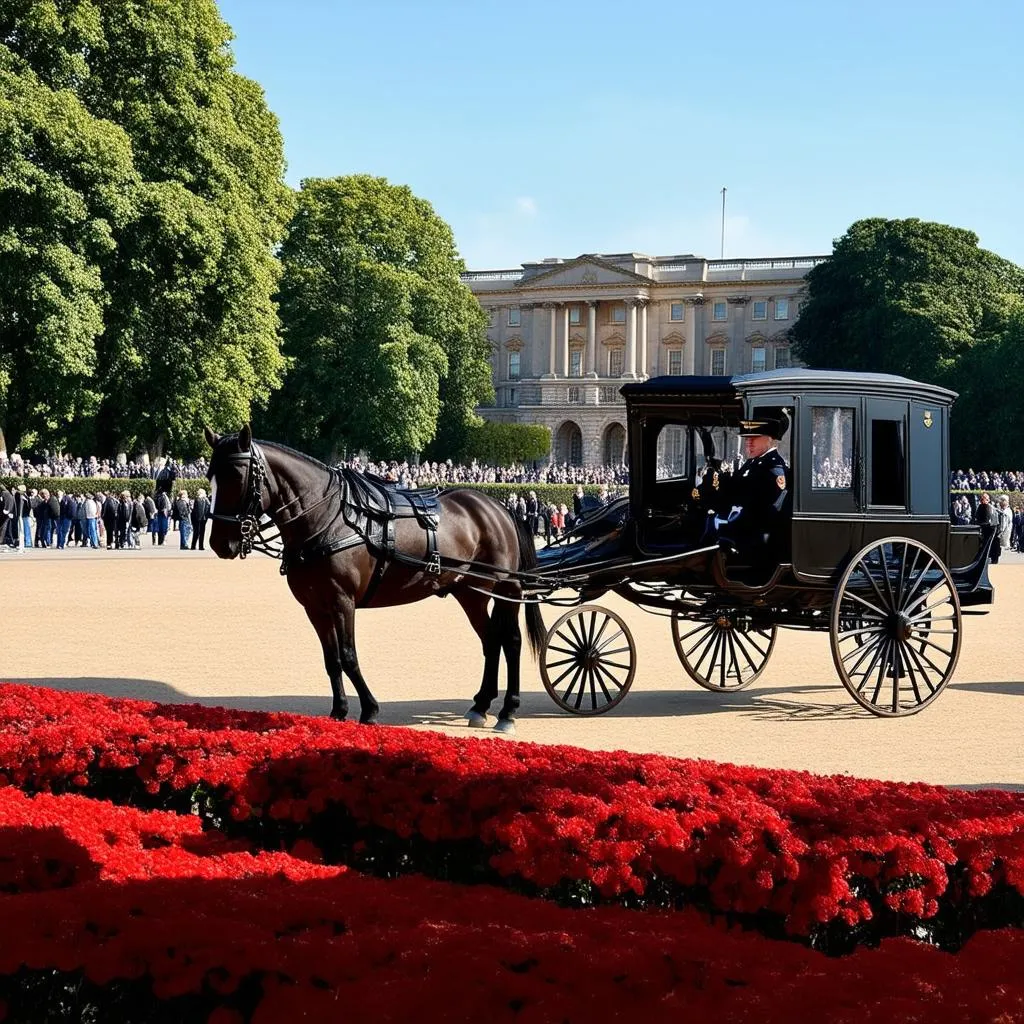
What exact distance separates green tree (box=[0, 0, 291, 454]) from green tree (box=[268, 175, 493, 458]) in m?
16.4

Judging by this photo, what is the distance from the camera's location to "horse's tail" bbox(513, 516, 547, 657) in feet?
34.5

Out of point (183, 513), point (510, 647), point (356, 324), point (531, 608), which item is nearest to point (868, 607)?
point (531, 608)

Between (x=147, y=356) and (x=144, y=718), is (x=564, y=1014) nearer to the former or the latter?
(x=144, y=718)

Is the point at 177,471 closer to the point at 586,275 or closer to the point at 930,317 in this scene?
the point at 930,317

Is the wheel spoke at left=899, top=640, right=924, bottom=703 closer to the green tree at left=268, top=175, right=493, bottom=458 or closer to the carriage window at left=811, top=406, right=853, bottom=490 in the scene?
the carriage window at left=811, top=406, right=853, bottom=490

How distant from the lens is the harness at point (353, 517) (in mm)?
9250

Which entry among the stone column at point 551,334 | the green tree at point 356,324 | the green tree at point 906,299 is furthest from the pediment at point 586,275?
the green tree at point 356,324

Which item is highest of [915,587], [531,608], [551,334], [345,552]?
[551,334]

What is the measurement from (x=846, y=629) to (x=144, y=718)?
5316mm

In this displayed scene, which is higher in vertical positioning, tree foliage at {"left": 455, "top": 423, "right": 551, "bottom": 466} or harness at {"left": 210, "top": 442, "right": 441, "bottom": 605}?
tree foliage at {"left": 455, "top": 423, "right": 551, "bottom": 466}

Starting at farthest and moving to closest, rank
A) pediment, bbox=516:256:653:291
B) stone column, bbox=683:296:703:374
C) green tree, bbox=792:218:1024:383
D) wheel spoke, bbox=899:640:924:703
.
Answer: stone column, bbox=683:296:703:374 → pediment, bbox=516:256:653:291 → green tree, bbox=792:218:1024:383 → wheel spoke, bbox=899:640:924:703

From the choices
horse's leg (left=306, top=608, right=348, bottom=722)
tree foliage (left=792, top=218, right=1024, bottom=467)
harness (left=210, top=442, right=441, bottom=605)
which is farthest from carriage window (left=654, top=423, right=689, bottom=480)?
tree foliage (left=792, top=218, right=1024, bottom=467)

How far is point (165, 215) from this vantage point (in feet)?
108

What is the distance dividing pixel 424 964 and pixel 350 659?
554 cm
